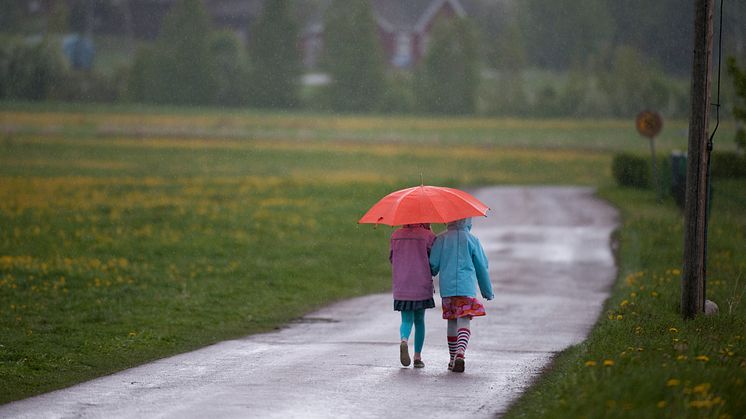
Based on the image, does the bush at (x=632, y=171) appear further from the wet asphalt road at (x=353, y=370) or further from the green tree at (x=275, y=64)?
the green tree at (x=275, y=64)

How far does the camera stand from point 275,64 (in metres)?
80.3

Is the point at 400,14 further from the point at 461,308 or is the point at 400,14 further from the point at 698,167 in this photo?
the point at 461,308

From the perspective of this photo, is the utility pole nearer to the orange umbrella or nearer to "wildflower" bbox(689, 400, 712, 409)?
the orange umbrella

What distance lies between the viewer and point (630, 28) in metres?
88.1

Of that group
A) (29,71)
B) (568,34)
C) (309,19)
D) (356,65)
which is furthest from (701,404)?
(568,34)

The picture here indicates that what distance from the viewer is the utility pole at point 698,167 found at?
11.9 metres

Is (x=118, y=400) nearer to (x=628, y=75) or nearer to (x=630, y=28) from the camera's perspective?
(x=628, y=75)

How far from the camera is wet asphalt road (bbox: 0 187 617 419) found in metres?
8.84

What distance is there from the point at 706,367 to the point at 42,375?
241 inches

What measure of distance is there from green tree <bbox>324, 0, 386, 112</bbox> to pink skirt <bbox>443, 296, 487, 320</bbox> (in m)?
70.6

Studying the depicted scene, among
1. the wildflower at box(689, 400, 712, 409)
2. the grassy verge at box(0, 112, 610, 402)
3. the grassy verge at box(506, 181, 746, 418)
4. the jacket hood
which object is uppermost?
the jacket hood

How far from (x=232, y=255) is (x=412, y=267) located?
37.0 feet

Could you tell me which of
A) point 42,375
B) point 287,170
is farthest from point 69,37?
point 42,375

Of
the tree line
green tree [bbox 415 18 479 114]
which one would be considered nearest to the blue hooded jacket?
the tree line
